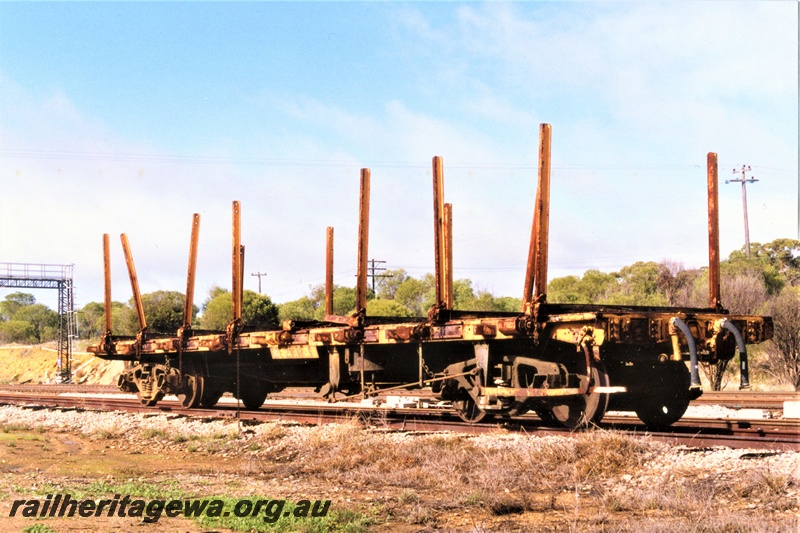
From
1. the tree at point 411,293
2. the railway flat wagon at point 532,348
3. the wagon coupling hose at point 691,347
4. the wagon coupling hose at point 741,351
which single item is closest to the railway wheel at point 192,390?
the railway flat wagon at point 532,348

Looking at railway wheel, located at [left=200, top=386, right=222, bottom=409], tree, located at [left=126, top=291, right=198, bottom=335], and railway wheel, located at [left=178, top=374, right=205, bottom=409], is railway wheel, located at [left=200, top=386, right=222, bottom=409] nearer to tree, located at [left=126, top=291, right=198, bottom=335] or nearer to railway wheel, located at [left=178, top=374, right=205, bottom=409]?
railway wheel, located at [left=178, top=374, right=205, bottom=409]

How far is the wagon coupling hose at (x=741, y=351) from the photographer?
30.1 ft

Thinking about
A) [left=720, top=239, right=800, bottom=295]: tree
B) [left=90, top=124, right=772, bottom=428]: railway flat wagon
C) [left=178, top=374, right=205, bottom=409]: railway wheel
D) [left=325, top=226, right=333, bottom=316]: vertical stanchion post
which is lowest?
[left=178, top=374, right=205, bottom=409]: railway wheel

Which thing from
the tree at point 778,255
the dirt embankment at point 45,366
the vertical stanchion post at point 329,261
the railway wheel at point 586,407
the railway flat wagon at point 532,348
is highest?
the tree at point 778,255

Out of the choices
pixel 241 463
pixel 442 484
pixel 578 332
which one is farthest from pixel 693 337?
pixel 241 463

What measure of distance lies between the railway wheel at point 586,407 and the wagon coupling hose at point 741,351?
148 centimetres

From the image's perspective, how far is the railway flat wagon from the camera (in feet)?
31.9

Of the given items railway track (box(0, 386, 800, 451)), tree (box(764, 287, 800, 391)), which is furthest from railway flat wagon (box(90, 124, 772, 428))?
tree (box(764, 287, 800, 391))

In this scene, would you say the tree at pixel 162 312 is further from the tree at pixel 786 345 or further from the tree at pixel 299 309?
the tree at pixel 786 345

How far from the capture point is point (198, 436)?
13.2 metres

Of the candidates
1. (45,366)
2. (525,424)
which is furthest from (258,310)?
(525,424)

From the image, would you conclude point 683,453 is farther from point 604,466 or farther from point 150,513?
point 150,513

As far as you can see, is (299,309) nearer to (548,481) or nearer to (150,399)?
(150,399)

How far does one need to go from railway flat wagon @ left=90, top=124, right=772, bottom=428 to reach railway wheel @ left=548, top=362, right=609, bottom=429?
13 millimetres
